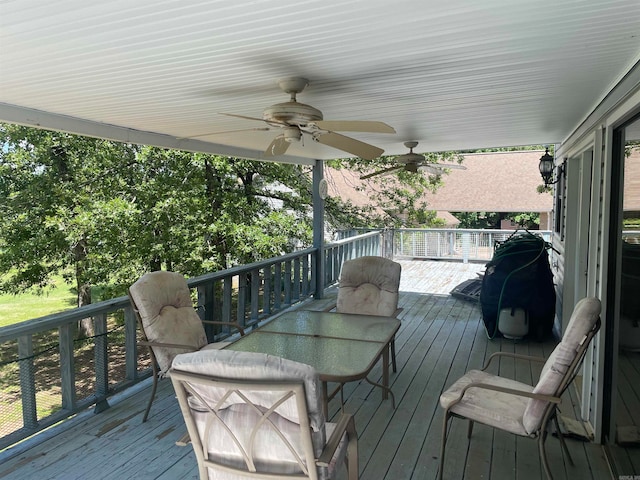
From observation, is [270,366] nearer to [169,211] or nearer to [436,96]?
[436,96]

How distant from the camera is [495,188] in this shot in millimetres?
18516

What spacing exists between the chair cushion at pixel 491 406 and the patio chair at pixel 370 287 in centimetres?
144

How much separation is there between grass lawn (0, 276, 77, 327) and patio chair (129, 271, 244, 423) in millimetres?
11499

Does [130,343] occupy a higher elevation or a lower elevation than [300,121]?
lower

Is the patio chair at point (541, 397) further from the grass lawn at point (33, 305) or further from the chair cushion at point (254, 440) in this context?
the grass lawn at point (33, 305)

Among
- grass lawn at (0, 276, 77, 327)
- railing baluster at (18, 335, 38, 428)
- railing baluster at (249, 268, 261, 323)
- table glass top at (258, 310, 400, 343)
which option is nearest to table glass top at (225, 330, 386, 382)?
table glass top at (258, 310, 400, 343)

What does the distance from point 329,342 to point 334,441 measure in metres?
1.26

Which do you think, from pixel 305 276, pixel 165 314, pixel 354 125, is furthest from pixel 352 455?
pixel 305 276

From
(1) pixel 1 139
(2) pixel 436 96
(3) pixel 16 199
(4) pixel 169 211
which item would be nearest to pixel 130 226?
(4) pixel 169 211

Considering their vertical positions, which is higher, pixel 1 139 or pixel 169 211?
pixel 1 139

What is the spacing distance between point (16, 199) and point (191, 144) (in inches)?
236

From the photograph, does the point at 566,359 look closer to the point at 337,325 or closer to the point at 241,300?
the point at 337,325

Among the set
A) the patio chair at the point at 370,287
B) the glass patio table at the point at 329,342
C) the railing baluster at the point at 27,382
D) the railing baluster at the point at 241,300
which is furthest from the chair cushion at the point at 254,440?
the railing baluster at the point at 241,300

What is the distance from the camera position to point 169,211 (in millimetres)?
9016
